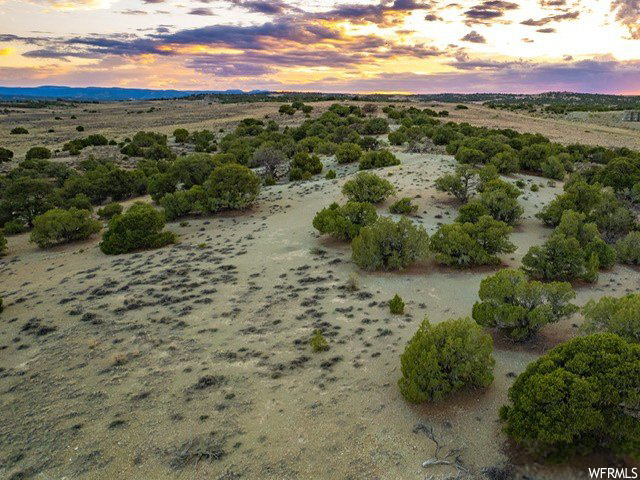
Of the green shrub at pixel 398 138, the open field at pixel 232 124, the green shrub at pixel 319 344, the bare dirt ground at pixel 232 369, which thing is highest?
the open field at pixel 232 124

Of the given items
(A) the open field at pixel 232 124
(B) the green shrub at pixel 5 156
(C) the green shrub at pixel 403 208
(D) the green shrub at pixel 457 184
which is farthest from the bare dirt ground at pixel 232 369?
(A) the open field at pixel 232 124

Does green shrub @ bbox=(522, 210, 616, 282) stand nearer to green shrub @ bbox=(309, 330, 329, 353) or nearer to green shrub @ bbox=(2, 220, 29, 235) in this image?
green shrub @ bbox=(309, 330, 329, 353)

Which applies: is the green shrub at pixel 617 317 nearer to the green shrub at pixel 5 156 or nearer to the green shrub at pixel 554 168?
the green shrub at pixel 554 168

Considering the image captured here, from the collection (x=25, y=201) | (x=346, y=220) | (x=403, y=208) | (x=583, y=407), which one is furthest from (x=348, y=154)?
(x=583, y=407)

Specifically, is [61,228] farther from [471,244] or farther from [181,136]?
[181,136]

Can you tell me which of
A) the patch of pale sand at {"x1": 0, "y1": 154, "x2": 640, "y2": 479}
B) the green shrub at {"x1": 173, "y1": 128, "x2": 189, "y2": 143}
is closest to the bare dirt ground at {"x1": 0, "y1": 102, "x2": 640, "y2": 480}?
the patch of pale sand at {"x1": 0, "y1": 154, "x2": 640, "y2": 479}

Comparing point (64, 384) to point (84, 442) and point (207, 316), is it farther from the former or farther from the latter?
point (207, 316)

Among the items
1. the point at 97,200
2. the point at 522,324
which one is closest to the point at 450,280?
the point at 522,324
